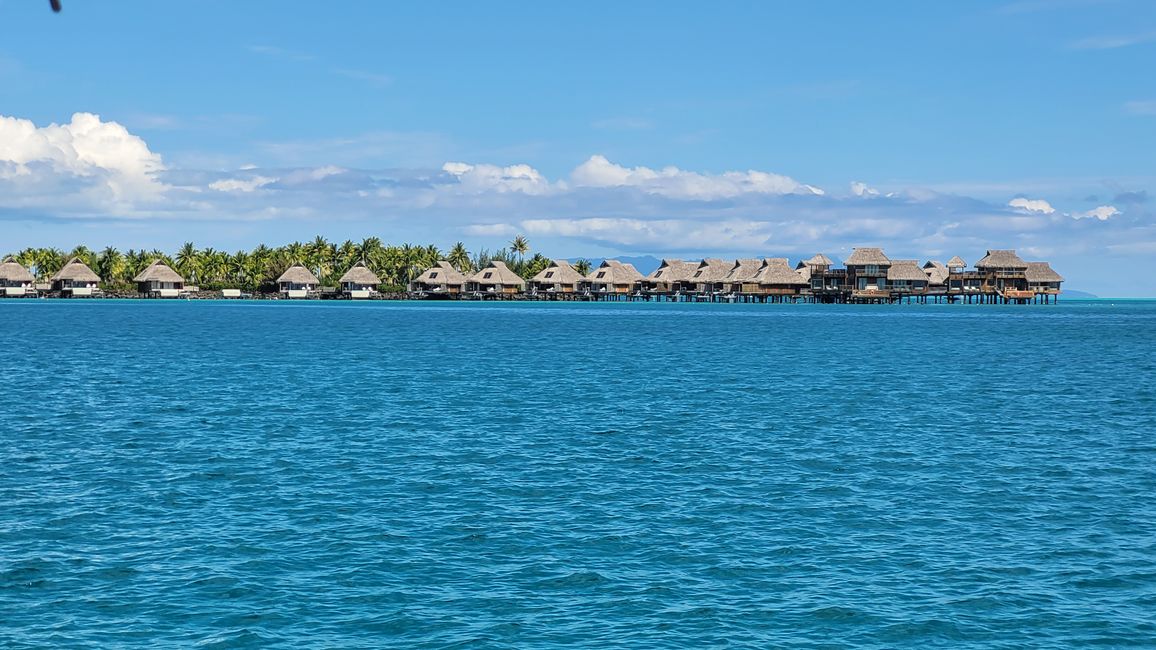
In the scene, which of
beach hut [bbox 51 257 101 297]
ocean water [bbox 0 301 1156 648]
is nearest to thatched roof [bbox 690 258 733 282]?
beach hut [bbox 51 257 101 297]

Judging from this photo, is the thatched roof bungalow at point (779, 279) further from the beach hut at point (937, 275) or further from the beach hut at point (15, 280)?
the beach hut at point (15, 280)

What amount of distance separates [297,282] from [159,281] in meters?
22.8

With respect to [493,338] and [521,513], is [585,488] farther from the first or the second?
[493,338]

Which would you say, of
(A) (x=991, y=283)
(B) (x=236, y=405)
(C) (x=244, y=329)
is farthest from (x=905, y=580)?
(A) (x=991, y=283)

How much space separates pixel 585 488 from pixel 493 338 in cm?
5749

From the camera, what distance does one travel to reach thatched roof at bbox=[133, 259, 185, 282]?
182375 millimetres

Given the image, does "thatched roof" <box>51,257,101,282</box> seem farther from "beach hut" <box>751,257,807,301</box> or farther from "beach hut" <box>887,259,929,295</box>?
"beach hut" <box>887,259,929,295</box>

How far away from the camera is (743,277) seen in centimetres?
19100

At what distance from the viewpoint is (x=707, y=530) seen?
1828 centimetres

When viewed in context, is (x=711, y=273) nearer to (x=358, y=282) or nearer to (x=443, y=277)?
(x=443, y=277)

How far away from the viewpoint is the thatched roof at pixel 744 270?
627 feet

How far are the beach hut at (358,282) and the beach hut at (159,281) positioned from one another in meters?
27.8

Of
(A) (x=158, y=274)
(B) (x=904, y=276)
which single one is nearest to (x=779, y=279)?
(B) (x=904, y=276)

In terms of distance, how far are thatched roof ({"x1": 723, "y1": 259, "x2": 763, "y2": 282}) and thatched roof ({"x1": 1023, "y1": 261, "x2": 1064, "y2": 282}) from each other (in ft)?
149
